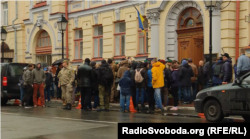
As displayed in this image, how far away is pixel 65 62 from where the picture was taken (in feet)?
59.4

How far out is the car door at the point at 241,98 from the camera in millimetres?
12039

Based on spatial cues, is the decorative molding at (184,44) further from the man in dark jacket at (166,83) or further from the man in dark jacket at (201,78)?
the man in dark jacket at (166,83)

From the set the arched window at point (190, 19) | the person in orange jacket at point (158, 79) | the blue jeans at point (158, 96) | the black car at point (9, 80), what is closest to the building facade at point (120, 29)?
the arched window at point (190, 19)

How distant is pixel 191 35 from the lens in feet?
74.3

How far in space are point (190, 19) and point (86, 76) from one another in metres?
7.15

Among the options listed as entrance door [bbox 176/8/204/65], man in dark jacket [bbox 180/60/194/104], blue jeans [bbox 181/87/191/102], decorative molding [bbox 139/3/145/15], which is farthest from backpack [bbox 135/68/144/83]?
decorative molding [bbox 139/3/145/15]

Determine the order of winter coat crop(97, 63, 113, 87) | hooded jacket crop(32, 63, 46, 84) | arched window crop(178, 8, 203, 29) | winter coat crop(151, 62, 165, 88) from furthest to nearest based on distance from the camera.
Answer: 1. arched window crop(178, 8, 203, 29)
2. hooded jacket crop(32, 63, 46, 84)
3. winter coat crop(97, 63, 113, 87)
4. winter coat crop(151, 62, 165, 88)

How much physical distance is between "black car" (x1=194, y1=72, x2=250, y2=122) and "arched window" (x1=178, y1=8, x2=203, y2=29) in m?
9.19

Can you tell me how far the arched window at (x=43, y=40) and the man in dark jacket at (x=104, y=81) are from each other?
16.2m

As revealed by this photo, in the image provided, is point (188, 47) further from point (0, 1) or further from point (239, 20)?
point (0, 1)

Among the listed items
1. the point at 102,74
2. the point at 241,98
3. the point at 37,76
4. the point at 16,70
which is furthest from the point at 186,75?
the point at 16,70

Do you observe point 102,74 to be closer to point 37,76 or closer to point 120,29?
point 37,76

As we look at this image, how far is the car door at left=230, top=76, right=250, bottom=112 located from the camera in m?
12.0

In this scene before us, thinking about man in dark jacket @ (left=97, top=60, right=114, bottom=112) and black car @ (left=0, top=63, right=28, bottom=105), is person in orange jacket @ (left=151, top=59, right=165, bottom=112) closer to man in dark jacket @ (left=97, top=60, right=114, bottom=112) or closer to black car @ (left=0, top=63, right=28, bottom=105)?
man in dark jacket @ (left=97, top=60, right=114, bottom=112)
